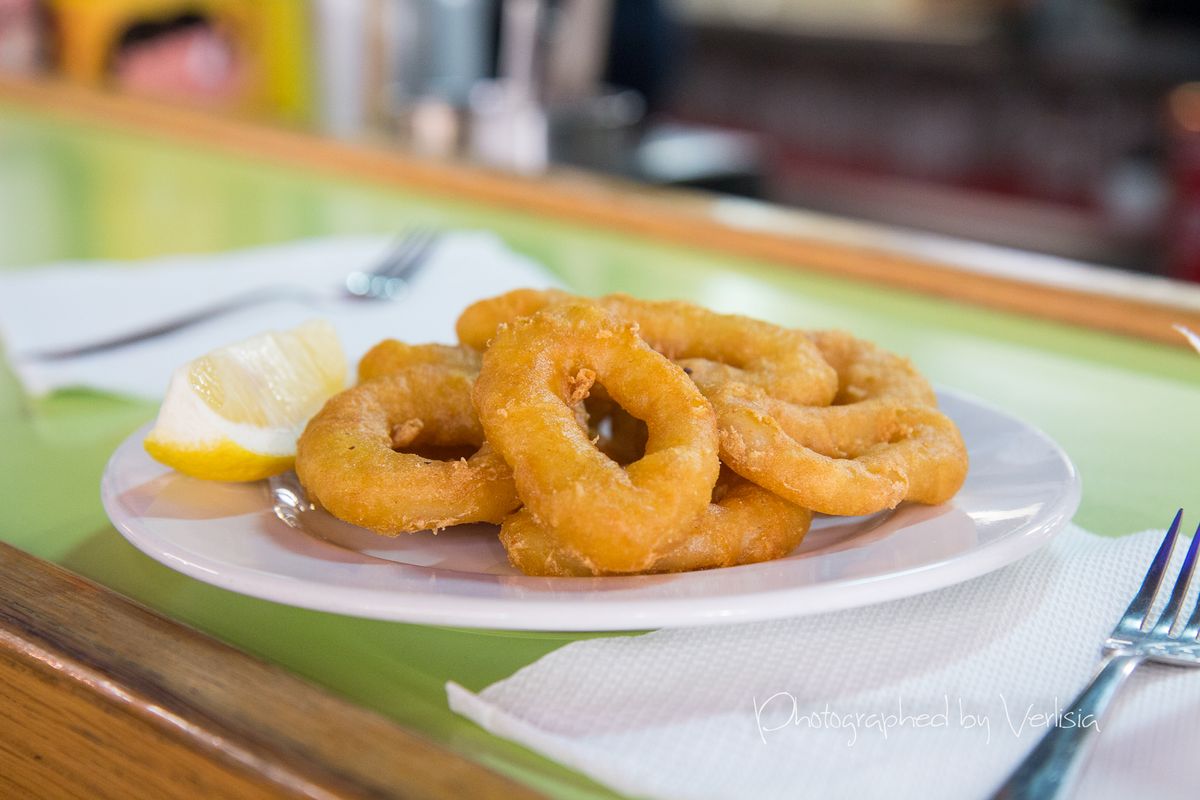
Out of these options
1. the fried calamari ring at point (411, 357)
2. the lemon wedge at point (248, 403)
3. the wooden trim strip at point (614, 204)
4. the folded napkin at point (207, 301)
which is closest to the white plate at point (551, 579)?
the lemon wedge at point (248, 403)

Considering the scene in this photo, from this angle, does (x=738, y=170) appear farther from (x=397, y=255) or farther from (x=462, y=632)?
(x=462, y=632)

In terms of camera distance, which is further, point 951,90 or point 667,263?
point 951,90

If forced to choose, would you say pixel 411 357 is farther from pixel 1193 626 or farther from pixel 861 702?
pixel 1193 626

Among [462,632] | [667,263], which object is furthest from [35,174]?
[462,632]

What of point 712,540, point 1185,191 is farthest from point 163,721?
point 1185,191

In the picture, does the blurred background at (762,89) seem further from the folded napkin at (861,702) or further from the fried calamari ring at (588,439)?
the folded napkin at (861,702)

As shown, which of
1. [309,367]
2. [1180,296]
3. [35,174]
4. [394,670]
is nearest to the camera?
[394,670]
